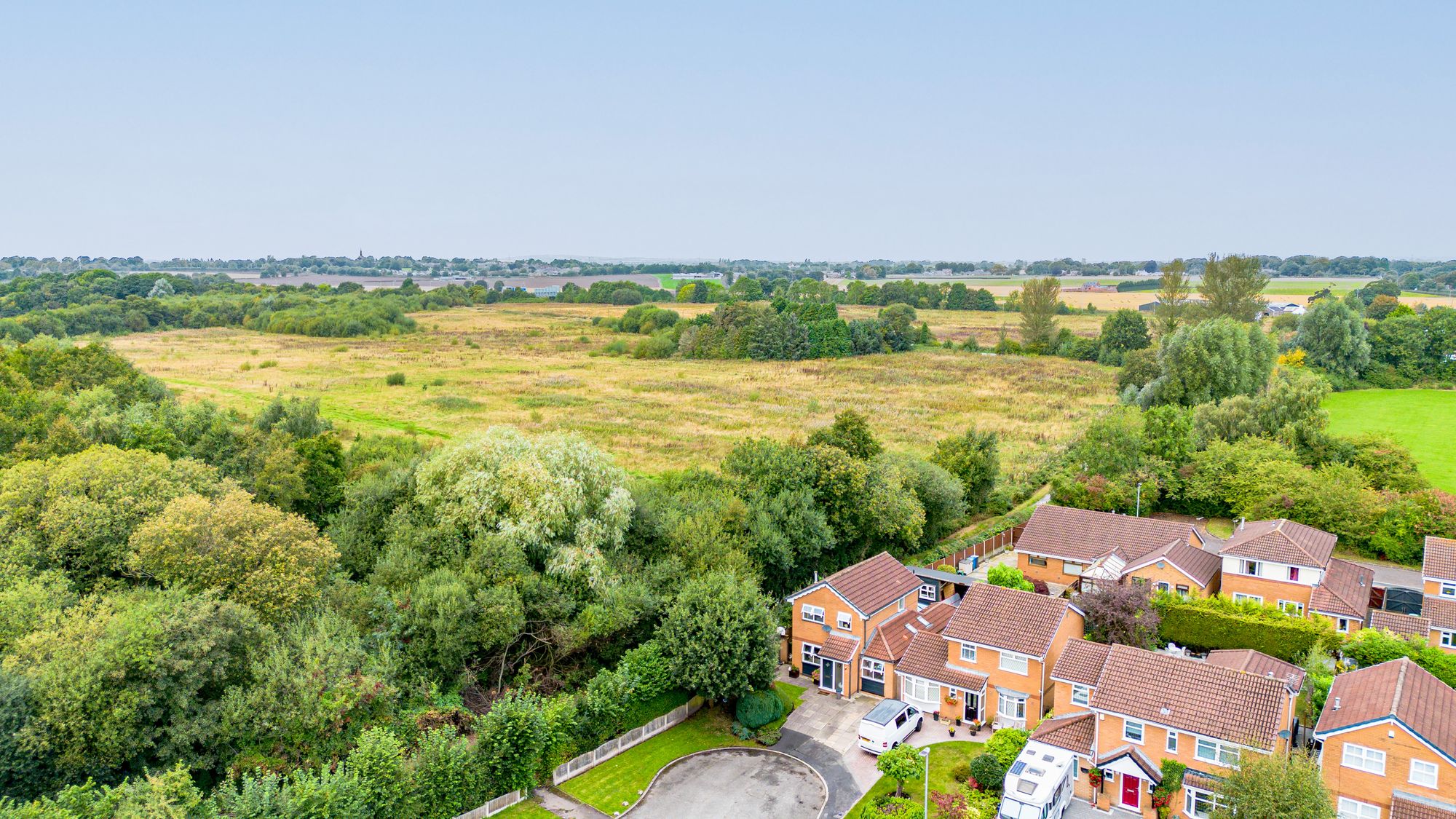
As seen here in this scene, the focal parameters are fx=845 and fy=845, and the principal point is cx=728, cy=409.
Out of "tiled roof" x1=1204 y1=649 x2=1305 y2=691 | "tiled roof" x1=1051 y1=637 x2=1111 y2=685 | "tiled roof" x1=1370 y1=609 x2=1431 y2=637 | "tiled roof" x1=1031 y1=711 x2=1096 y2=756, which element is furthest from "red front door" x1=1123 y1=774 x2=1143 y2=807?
"tiled roof" x1=1370 y1=609 x2=1431 y2=637

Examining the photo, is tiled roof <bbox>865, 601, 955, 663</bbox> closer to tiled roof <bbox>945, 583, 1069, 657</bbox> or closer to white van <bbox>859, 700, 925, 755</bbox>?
tiled roof <bbox>945, 583, 1069, 657</bbox>

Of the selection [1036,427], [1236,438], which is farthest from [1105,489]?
[1036,427]

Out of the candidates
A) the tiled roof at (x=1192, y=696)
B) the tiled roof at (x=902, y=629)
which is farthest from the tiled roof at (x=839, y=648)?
the tiled roof at (x=1192, y=696)

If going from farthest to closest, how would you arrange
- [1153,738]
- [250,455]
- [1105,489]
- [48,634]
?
[1105,489] → [250,455] → [1153,738] → [48,634]

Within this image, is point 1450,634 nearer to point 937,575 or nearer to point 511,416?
point 937,575

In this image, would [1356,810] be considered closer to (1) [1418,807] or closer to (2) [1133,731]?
(1) [1418,807]

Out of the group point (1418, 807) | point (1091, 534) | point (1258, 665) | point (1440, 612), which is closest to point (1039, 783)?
point (1418, 807)
